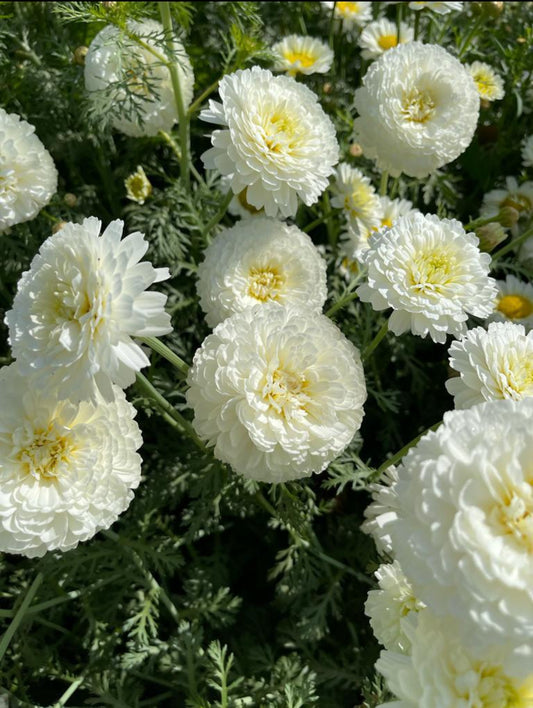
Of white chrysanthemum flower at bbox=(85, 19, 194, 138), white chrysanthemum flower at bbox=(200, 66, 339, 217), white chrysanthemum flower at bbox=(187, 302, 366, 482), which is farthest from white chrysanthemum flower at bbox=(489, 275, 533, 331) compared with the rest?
white chrysanthemum flower at bbox=(85, 19, 194, 138)

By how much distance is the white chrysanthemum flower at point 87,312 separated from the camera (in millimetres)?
985

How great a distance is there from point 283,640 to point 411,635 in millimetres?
858

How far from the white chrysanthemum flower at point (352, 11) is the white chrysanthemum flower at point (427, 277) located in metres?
1.37

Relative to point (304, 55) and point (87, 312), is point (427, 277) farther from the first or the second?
point (304, 55)

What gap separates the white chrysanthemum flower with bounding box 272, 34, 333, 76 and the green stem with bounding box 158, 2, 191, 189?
1.85 ft

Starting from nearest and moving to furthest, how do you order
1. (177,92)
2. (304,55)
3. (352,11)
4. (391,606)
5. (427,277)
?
(391,606) < (427,277) < (177,92) < (304,55) < (352,11)

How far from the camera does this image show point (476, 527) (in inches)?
30.6

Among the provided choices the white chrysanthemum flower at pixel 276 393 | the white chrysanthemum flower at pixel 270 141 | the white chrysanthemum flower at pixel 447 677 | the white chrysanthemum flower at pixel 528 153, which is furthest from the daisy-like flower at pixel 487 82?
the white chrysanthemum flower at pixel 447 677

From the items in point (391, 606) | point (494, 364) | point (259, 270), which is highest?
point (494, 364)

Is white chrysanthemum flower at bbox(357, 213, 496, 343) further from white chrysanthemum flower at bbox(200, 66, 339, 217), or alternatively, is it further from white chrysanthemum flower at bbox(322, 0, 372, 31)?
white chrysanthemum flower at bbox(322, 0, 372, 31)

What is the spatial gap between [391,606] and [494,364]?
45 cm

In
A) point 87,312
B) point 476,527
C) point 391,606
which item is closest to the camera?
point 476,527

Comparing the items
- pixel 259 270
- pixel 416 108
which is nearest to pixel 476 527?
pixel 259 270

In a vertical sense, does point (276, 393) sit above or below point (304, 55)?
below
